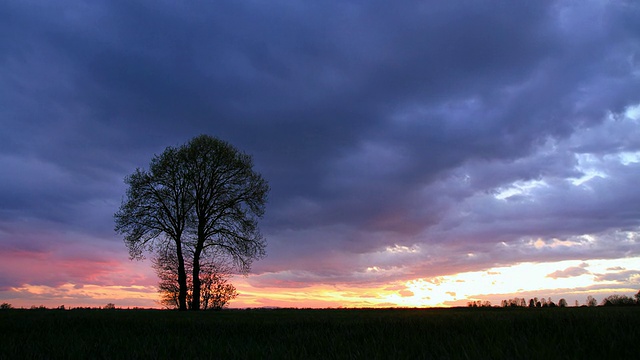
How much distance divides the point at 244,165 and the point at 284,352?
31012mm

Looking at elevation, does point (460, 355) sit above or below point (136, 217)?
below

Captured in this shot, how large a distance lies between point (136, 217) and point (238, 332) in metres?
29.0

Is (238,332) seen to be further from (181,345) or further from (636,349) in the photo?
(636,349)

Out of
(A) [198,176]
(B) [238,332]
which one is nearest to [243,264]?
(A) [198,176]

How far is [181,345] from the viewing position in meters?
6.02

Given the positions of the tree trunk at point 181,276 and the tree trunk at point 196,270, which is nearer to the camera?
the tree trunk at point 181,276

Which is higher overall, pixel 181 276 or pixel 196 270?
pixel 196 270

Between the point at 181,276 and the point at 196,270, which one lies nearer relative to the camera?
the point at 181,276

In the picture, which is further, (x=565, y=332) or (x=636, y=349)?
(x=565, y=332)

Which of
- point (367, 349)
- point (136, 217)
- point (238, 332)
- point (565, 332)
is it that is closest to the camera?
point (367, 349)

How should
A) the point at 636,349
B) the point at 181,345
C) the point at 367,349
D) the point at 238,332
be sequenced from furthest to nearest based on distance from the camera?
the point at 238,332 → the point at 181,345 → the point at 367,349 → the point at 636,349

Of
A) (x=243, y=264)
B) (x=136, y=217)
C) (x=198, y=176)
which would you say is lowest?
(x=243, y=264)

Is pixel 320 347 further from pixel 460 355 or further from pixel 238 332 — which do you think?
pixel 238 332

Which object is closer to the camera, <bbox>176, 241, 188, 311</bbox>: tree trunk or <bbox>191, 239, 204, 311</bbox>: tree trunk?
<bbox>176, 241, 188, 311</bbox>: tree trunk
